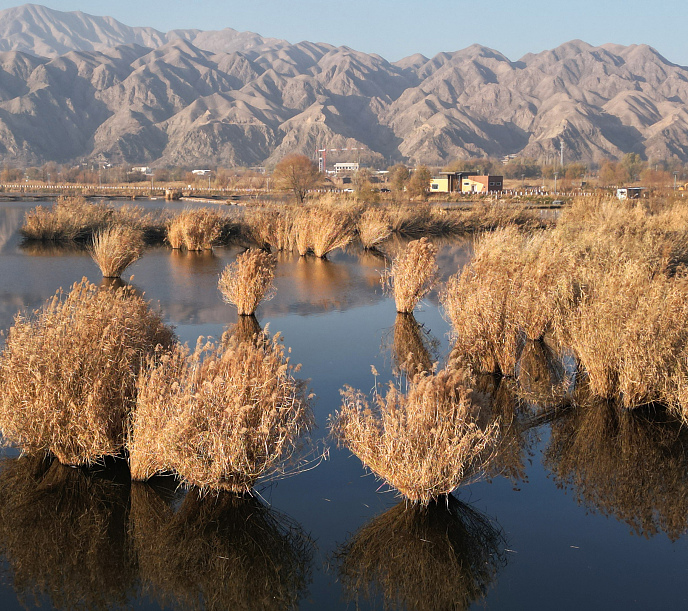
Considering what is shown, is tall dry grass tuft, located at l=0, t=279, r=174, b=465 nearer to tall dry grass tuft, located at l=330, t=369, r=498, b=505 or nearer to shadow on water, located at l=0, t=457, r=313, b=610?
shadow on water, located at l=0, t=457, r=313, b=610

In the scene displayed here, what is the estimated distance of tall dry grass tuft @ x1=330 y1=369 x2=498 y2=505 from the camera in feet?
17.6

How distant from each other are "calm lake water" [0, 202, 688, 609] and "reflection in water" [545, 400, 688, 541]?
0.02m

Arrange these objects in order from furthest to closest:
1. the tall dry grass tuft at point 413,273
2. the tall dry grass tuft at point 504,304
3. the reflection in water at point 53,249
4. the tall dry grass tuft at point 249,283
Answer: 1. the reflection in water at point 53,249
2. the tall dry grass tuft at point 413,273
3. the tall dry grass tuft at point 249,283
4. the tall dry grass tuft at point 504,304

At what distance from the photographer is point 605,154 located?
197 metres

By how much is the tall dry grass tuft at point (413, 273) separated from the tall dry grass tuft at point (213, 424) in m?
6.94

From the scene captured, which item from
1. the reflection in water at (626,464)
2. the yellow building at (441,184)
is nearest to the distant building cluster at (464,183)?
the yellow building at (441,184)

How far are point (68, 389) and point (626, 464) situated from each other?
16.3ft

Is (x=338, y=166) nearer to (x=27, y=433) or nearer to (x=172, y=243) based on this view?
(x=172, y=243)

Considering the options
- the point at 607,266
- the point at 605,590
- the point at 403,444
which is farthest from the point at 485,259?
the point at 605,590

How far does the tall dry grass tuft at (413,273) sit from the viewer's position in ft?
41.3

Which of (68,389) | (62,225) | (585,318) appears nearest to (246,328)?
(585,318)

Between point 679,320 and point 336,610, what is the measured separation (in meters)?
5.47

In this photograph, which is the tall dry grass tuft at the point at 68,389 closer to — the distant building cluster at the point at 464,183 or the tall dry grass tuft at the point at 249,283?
the tall dry grass tuft at the point at 249,283

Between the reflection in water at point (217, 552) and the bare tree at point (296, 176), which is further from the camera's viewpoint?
the bare tree at point (296, 176)
